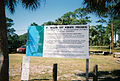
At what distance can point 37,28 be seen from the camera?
133 inches

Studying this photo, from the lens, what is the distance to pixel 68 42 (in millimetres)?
3148

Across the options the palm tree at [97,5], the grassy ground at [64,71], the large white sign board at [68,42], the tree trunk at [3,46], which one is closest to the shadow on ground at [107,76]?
the grassy ground at [64,71]

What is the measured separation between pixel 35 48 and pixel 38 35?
1.20 ft

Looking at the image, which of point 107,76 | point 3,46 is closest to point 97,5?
point 3,46

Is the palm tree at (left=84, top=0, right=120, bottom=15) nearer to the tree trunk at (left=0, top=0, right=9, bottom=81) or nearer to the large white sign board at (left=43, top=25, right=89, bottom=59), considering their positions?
the large white sign board at (left=43, top=25, right=89, bottom=59)

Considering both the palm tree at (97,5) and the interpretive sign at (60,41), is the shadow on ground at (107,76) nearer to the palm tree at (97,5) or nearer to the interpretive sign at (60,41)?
the interpretive sign at (60,41)

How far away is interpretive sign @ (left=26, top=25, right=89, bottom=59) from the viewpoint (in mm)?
3121

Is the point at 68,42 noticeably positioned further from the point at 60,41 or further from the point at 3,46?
the point at 3,46

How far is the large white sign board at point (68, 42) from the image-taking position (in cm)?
312

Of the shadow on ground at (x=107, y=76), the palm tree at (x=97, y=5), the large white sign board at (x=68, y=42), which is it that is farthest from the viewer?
the shadow on ground at (x=107, y=76)

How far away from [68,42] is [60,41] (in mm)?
211

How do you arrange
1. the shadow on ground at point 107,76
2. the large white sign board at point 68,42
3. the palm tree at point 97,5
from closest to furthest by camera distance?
the palm tree at point 97,5 → the large white sign board at point 68,42 → the shadow on ground at point 107,76

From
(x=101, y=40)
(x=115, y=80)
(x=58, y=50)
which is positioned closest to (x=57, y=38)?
(x=58, y=50)

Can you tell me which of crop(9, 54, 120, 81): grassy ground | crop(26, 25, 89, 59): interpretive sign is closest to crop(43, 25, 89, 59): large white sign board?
crop(26, 25, 89, 59): interpretive sign
